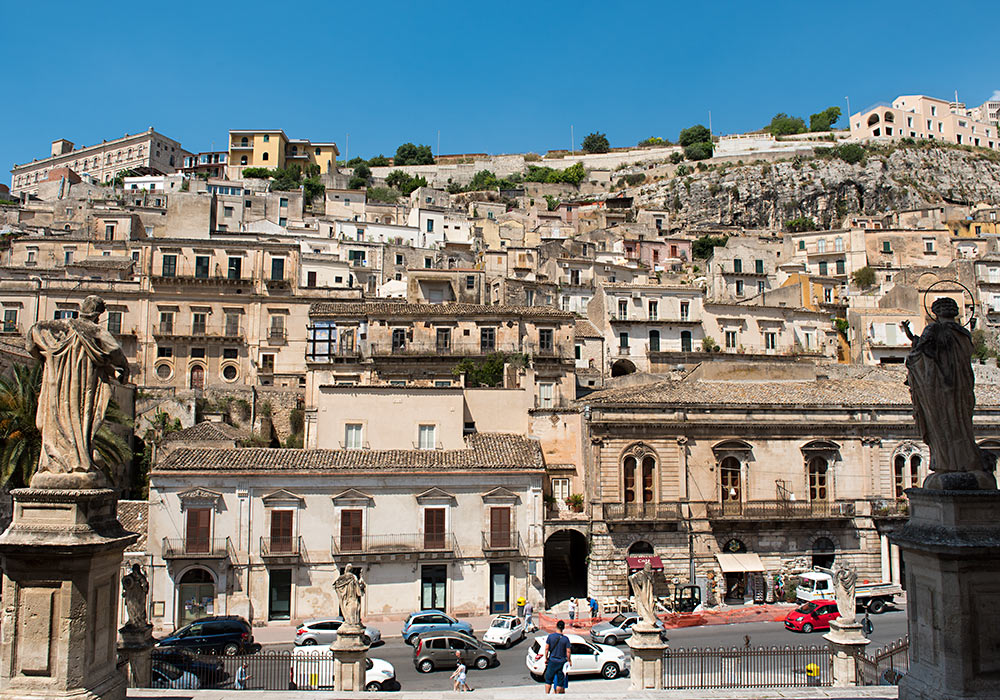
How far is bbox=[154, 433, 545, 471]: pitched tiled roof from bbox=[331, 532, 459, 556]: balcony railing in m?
2.53

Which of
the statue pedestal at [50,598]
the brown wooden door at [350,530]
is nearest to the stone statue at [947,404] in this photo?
the statue pedestal at [50,598]

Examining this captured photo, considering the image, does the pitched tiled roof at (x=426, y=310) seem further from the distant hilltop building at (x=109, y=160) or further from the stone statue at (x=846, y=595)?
the distant hilltop building at (x=109, y=160)

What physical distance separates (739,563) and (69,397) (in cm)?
2863

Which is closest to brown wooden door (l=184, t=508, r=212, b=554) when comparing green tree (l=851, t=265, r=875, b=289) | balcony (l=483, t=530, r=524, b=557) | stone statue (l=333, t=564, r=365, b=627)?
balcony (l=483, t=530, r=524, b=557)

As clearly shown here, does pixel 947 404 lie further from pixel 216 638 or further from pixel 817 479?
pixel 817 479

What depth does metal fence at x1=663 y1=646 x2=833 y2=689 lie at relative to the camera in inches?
632

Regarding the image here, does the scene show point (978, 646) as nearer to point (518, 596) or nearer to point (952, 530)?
point (952, 530)

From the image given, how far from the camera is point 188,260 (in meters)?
52.6

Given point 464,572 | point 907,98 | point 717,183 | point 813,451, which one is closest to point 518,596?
point 464,572

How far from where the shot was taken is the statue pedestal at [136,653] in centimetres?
1370

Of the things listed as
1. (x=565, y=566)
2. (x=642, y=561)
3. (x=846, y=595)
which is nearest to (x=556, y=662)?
(x=846, y=595)

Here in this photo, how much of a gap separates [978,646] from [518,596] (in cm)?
2335

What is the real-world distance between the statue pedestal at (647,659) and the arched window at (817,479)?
21229mm

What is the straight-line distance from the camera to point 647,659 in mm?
15156
